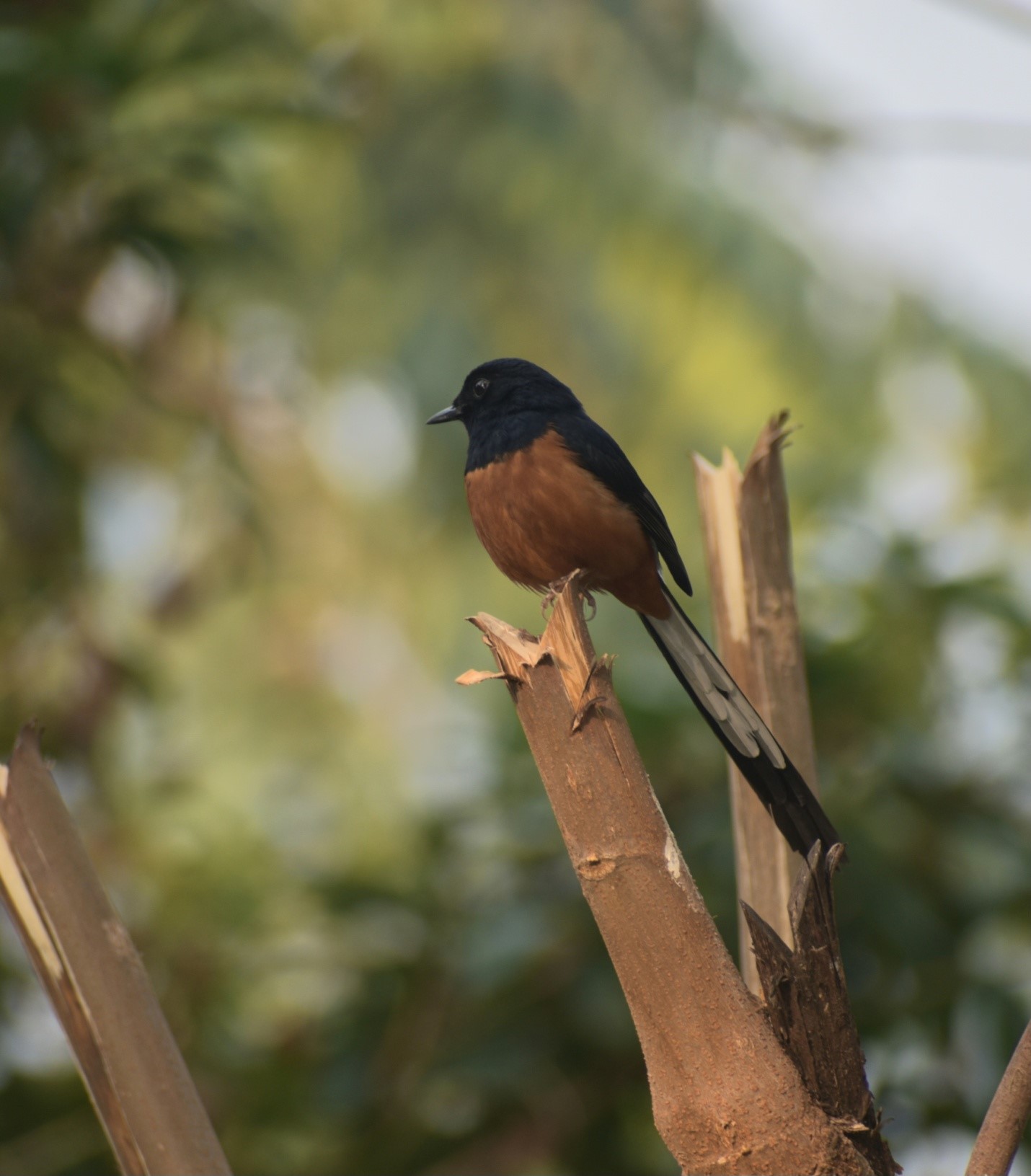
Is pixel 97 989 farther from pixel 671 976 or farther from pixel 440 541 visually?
pixel 440 541

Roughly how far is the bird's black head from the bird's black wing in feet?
0.24

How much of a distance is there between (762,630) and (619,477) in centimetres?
64

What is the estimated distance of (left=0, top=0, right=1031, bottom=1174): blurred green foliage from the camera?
12.0 ft

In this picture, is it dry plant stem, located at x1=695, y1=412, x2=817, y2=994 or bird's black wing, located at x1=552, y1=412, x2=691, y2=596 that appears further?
bird's black wing, located at x1=552, y1=412, x2=691, y2=596

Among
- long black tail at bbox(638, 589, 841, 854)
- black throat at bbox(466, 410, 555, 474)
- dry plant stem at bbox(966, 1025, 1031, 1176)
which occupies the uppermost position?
black throat at bbox(466, 410, 555, 474)

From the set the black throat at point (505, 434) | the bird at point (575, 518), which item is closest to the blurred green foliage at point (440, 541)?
the bird at point (575, 518)

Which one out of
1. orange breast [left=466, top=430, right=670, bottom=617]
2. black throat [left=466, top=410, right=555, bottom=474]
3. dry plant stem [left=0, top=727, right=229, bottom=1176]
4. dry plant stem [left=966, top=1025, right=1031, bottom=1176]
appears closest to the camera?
dry plant stem [left=966, top=1025, right=1031, bottom=1176]

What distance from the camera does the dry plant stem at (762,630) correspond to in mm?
2410

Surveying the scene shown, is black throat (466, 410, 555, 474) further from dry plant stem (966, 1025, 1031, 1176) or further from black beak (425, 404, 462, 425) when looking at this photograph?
dry plant stem (966, 1025, 1031, 1176)

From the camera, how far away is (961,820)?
3654 millimetres

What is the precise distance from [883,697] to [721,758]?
1.71 ft

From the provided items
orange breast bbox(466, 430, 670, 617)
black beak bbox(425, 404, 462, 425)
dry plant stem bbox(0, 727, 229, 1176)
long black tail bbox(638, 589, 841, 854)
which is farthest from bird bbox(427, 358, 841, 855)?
dry plant stem bbox(0, 727, 229, 1176)

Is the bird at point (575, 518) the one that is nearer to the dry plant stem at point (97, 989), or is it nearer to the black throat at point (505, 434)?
the black throat at point (505, 434)

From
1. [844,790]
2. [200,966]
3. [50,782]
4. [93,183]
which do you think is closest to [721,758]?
[844,790]
